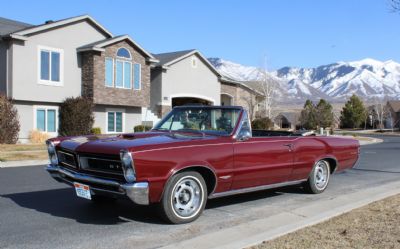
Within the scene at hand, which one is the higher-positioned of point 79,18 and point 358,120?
point 79,18

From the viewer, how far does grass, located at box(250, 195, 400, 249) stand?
5082 mm

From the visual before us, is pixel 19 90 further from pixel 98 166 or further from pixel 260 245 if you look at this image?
pixel 260 245

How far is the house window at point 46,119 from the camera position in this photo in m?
24.4

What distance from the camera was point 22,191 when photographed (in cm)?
901

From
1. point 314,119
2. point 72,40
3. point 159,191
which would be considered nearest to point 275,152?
point 159,191

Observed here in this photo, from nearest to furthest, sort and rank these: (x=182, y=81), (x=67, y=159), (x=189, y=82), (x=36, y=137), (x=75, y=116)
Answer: (x=67, y=159) → (x=36, y=137) → (x=75, y=116) → (x=182, y=81) → (x=189, y=82)

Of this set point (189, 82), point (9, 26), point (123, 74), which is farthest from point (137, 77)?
point (9, 26)

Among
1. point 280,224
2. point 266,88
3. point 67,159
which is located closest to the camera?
point 280,224

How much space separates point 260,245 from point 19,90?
20270 mm

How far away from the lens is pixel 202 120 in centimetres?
749

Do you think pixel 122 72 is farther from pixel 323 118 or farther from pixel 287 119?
pixel 287 119

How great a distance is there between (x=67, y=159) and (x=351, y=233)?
3872mm

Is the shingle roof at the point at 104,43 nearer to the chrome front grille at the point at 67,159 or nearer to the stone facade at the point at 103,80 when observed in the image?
the stone facade at the point at 103,80

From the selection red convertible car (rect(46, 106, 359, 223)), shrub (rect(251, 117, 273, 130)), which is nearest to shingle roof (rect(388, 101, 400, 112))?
shrub (rect(251, 117, 273, 130))
